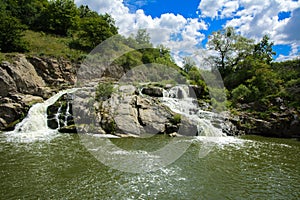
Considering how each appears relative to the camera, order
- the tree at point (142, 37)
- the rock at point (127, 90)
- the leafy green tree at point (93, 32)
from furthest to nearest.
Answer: the tree at point (142, 37) < the leafy green tree at point (93, 32) < the rock at point (127, 90)

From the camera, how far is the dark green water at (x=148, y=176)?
714 cm

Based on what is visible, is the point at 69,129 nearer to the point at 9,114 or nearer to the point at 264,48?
the point at 9,114

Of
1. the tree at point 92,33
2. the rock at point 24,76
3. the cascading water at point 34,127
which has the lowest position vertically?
the cascading water at point 34,127

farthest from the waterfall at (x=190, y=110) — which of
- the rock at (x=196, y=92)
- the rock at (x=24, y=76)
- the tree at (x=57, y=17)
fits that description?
the tree at (x=57, y=17)

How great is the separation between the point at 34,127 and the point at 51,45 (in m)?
22.7

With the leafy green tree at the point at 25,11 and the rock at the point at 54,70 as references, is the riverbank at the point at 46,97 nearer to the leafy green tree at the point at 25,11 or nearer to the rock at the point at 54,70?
the rock at the point at 54,70

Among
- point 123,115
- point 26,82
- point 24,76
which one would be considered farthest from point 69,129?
point 24,76

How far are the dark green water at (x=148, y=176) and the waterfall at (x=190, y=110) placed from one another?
4385mm

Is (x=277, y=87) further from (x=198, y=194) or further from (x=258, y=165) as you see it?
(x=198, y=194)

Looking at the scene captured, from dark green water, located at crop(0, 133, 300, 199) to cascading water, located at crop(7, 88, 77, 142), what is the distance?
1.85m

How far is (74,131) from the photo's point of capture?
16172 millimetres

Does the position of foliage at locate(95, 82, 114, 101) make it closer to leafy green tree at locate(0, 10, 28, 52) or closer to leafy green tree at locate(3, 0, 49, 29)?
leafy green tree at locate(0, 10, 28, 52)

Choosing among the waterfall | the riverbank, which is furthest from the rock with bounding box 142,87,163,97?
the waterfall

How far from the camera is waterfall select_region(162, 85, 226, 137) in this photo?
17125 millimetres
